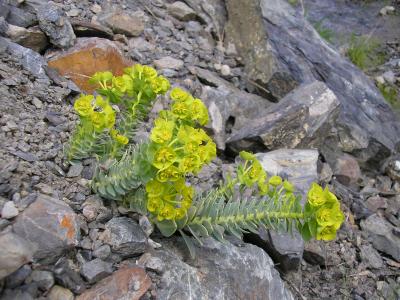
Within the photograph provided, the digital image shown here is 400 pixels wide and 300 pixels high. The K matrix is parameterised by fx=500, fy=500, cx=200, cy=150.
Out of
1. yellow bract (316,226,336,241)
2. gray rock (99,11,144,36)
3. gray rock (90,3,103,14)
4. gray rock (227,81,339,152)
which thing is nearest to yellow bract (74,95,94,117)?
yellow bract (316,226,336,241)

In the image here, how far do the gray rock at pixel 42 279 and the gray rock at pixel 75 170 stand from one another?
0.67 m

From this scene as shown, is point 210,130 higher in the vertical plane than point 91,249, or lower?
lower

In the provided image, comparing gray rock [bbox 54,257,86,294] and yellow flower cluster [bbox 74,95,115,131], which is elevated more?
yellow flower cluster [bbox 74,95,115,131]

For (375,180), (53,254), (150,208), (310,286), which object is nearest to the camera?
(53,254)

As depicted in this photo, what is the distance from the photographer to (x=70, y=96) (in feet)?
10.6

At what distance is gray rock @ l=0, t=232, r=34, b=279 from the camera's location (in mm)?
1774

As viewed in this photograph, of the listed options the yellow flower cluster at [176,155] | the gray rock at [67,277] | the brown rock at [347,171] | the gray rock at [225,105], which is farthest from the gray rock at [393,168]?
the gray rock at [67,277]

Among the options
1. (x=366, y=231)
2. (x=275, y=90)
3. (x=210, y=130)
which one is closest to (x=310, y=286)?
(x=366, y=231)

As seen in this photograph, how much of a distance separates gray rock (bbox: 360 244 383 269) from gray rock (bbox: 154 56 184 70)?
6.66ft

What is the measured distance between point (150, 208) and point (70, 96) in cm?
131

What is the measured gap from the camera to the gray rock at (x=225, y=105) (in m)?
3.81

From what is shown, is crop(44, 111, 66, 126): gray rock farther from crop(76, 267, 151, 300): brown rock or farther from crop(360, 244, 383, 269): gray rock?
crop(360, 244, 383, 269): gray rock

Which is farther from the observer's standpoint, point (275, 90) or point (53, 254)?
point (275, 90)

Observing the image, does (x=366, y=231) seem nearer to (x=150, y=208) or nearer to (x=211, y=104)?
(x=211, y=104)
